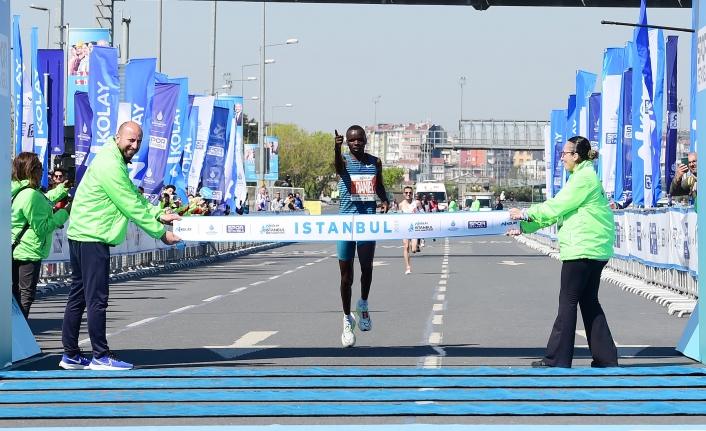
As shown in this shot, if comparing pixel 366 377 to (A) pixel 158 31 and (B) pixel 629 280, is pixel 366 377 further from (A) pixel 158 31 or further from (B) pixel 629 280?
(A) pixel 158 31

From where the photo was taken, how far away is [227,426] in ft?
23.0

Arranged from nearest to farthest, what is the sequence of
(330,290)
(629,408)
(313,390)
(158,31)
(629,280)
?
(629,408), (313,390), (330,290), (629,280), (158,31)

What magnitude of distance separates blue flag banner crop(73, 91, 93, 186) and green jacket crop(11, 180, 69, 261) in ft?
42.6

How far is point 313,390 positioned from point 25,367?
297cm

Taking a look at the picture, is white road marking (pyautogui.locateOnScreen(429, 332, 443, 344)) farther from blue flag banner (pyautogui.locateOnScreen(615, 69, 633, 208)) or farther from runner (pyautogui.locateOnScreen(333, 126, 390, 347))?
blue flag banner (pyautogui.locateOnScreen(615, 69, 633, 208))

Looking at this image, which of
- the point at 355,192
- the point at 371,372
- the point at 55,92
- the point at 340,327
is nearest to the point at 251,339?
the point at 340,327

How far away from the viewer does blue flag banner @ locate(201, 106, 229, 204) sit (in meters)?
35.8

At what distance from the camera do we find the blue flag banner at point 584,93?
34.6m

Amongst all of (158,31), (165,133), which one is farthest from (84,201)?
(158,31)

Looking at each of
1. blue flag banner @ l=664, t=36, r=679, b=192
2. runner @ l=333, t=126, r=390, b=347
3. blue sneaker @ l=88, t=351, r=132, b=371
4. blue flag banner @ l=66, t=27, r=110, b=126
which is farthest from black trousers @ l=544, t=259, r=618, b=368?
blue flag banner @ l=66, t=27, r=110, b=126

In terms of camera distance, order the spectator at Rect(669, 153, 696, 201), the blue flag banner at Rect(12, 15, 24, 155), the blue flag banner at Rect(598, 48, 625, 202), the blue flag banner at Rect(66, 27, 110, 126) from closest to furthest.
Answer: the spectator at Rect(669, 153, 696, 201)
the blue flag banner at Rect(12, 15, 24, 155)
the blue flag banner at Rect(66, 27, 110, 126)
the blue flag banner at Rect(598, 48, 625, 202)

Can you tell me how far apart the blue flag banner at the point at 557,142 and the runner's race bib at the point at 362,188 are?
33.8 m

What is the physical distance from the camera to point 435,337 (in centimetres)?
1254

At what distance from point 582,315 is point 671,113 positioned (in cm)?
1647
